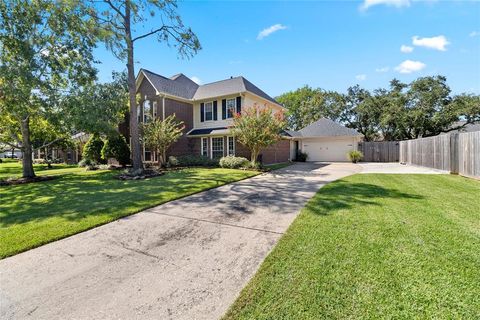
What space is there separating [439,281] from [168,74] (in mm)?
23953

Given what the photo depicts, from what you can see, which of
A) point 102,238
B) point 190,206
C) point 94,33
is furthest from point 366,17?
point 94,33

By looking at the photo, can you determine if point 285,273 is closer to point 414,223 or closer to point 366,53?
point 414,223

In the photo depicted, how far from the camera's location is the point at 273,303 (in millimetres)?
2434

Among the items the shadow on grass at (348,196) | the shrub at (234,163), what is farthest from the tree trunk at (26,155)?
the shadow on grass at (348,196)

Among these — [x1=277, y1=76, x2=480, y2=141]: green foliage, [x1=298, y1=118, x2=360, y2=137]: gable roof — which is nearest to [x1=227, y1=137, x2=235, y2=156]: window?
[x1=298, y1=118, x2=360, y2=137]: gable roof

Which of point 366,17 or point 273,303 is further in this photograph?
point 366,17

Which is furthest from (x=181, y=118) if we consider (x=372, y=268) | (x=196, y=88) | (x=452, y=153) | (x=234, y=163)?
(x=372, y=268)

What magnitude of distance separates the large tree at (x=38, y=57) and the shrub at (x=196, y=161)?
7.55 metres

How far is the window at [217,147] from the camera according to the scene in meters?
17.9

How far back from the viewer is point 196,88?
22.0 metres

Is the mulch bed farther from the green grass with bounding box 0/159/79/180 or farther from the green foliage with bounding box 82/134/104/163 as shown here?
the green foliage with bounding box 82/134/104/163

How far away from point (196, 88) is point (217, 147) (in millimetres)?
7379

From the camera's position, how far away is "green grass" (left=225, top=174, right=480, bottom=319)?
7.62 feet

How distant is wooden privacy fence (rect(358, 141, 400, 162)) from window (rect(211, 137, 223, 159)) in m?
14.8
